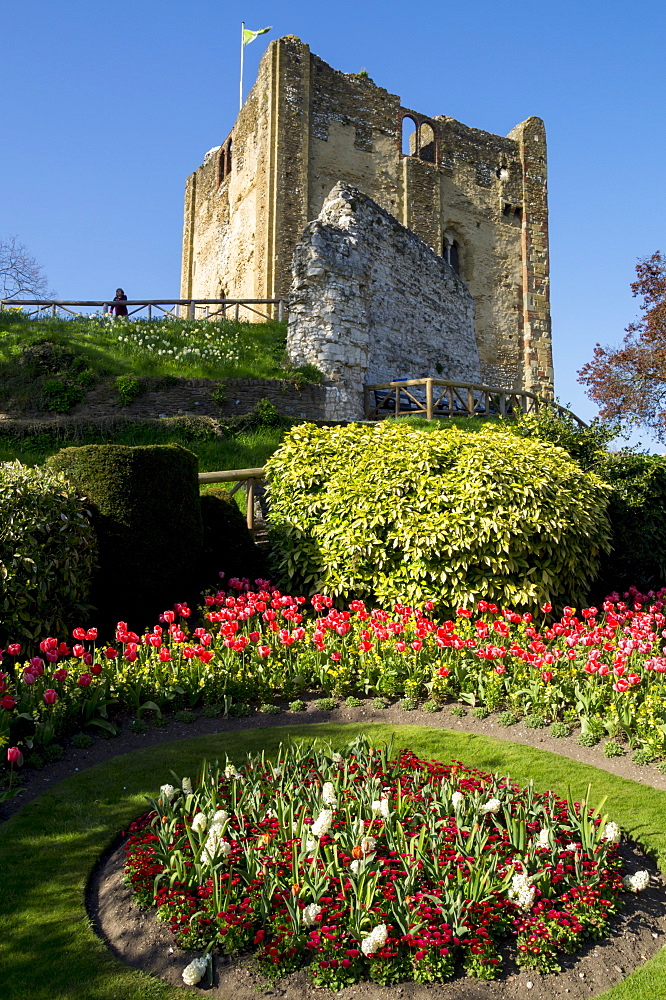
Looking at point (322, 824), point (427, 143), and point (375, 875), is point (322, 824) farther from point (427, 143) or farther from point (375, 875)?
point (427, 143)

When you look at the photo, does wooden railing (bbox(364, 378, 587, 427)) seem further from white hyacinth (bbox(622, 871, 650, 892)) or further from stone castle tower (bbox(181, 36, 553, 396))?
white hyacinth (bbox(622, 871, 650, 892))

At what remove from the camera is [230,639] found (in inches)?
239

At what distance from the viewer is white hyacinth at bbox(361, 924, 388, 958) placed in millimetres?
3033

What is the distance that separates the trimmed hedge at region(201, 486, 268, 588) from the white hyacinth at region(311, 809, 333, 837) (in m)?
5.06

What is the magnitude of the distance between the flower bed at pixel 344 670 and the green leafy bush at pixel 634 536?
10.1 feet

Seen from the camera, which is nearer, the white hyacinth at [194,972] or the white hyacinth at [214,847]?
the white hyacinth at [194,972]

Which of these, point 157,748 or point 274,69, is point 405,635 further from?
point 274,69

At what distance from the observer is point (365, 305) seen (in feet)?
55.7

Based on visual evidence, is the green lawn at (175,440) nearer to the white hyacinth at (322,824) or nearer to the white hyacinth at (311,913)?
the white hyacinth at (322,824)

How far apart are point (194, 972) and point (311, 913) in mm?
508

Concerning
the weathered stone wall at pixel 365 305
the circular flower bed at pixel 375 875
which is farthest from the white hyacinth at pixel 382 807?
the weathered stone wall at pixel 365 305

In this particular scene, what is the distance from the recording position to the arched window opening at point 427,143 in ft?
98.6

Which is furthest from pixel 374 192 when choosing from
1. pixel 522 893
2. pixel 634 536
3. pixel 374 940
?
pixel 374 940

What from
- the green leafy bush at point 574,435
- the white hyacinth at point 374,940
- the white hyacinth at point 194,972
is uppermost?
the green leafy bush at point 574,435
